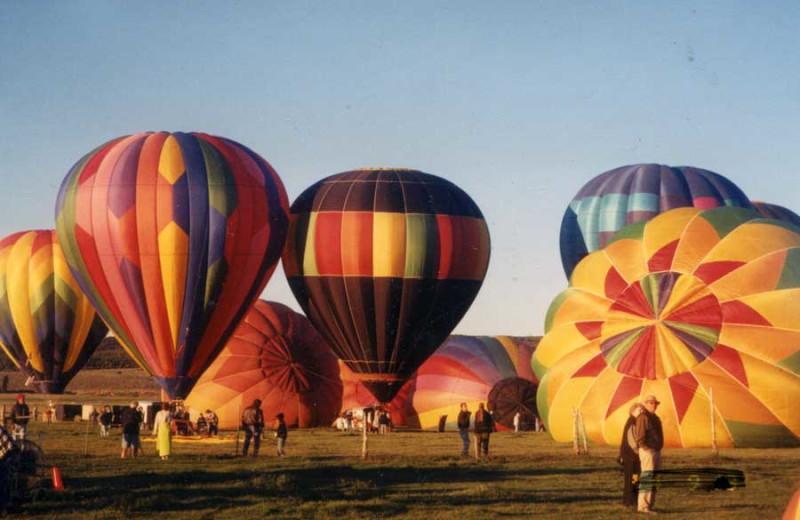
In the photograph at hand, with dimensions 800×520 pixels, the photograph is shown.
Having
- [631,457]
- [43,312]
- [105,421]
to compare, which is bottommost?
[631,457]

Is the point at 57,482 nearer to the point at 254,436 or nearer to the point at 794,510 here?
the point at 254,436

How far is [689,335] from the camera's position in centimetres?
2786

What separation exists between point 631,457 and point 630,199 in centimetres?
3097

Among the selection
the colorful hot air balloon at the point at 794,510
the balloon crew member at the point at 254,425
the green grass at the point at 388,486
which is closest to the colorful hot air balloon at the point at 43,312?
the green grass at the point at 388,486

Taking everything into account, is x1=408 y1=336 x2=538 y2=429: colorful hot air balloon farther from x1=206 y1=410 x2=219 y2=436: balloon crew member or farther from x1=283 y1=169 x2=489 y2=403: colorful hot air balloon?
x1=206 y1=410 x2=219 y2=436: balloon crew member

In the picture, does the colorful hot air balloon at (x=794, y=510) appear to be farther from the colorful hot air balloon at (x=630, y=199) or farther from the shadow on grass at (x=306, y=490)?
the colorful hot air balloon at (x=630, y=199)

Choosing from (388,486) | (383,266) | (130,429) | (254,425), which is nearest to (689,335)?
(254,425)

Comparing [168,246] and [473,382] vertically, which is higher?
[168,246]

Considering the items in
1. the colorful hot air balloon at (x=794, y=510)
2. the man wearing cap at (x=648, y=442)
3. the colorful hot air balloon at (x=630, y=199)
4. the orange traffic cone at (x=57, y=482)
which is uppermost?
the colorful hot air balloon at (x=630, y=199)

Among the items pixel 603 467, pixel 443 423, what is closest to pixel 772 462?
pixel 603 467

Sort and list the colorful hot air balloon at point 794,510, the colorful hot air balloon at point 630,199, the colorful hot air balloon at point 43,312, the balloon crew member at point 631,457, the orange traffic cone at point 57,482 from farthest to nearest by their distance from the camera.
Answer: the colorful hot air balloon at point 43,312 < the colorful hot air balloon at point 630,199 < the orange traffic cone at point 57,482 < the balloon crew member at point 631,457 < the colorful hot air balloon at point 794,510

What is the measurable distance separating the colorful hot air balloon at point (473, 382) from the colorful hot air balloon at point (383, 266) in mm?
2652

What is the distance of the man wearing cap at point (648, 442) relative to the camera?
1527cm

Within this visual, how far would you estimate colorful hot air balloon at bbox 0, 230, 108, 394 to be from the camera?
46031 mm
